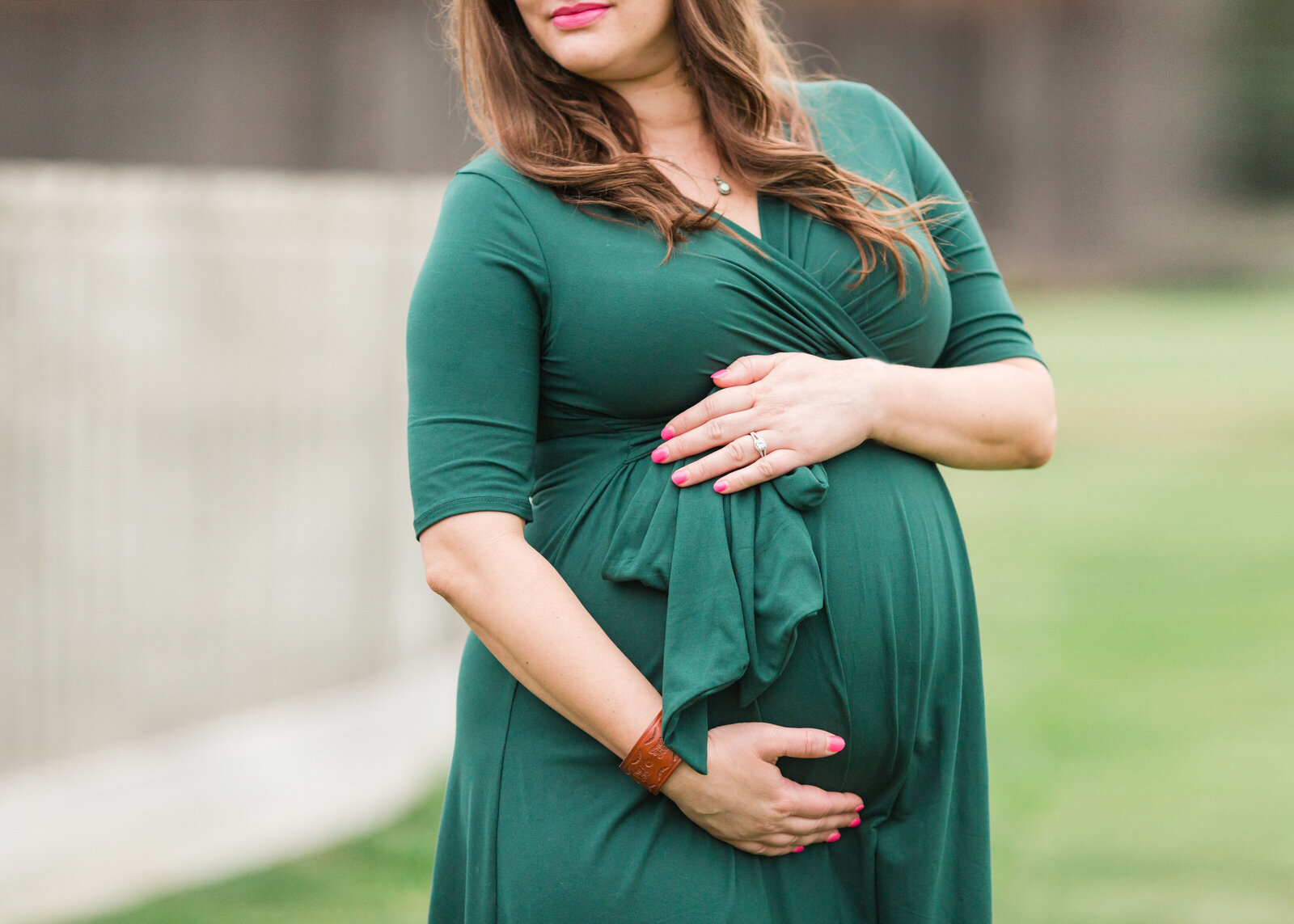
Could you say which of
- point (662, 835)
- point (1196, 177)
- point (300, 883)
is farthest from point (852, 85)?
point (1196, 177)

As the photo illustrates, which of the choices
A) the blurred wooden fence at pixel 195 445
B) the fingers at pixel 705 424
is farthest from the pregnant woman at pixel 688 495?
the blurred wooden fence at pixel 195 445

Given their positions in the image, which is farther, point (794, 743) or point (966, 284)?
point (966, 284)

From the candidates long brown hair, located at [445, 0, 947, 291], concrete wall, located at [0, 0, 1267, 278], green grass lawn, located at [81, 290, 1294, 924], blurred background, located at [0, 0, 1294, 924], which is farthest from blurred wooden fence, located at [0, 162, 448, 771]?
concrete wall, located at [0, 0, 1267, 278]

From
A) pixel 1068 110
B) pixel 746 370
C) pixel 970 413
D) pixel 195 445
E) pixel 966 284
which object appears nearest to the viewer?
pixel 746 370

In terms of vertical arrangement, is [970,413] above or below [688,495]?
above

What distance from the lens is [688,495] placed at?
5.41ft

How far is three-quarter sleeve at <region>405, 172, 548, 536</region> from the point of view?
62.7 inches

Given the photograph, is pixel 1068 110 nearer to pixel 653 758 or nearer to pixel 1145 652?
pixel 1145 652

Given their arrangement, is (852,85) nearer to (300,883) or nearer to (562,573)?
(562,573)

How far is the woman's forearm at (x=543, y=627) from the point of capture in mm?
1585

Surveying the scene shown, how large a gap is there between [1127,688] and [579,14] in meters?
4.63

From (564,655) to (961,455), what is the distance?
678 mm

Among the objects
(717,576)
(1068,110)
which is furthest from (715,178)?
(1068,110)

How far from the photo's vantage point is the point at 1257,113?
69.3 feet
